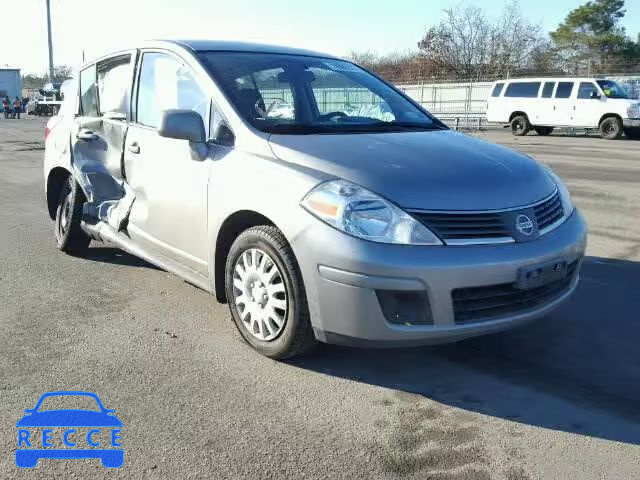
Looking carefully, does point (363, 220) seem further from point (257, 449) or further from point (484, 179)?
point (257, 449)

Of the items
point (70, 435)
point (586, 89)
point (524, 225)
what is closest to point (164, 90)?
point (70, 435)

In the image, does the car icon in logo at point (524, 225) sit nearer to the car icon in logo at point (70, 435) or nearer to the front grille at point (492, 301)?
the front grille at point (492, 301)

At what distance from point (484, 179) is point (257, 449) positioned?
1.79m

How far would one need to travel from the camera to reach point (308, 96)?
14.6 ft

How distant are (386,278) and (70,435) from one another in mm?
1590

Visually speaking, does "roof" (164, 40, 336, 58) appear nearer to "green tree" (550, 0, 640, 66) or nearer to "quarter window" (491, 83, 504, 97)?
"quarter window" (491, 83, 504, 97)

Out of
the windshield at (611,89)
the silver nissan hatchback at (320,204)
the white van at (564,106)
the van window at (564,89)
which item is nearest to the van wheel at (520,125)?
the white van at (564,106)

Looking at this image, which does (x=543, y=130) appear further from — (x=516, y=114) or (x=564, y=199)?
(x=564, y=199)

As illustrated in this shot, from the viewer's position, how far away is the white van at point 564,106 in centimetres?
2128

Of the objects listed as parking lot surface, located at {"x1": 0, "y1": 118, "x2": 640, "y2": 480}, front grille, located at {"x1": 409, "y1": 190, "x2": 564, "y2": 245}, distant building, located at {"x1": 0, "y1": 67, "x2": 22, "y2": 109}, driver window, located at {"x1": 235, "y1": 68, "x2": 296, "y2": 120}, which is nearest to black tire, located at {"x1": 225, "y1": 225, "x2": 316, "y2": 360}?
parking lot surface, located at {"x1": 0, "y1": 118, "x2": 640, "y2": 480}

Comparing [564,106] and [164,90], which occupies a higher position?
[564,106]

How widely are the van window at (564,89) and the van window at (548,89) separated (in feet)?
0.76

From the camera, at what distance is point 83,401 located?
10.4 feet

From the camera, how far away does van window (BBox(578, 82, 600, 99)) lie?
21812mm
